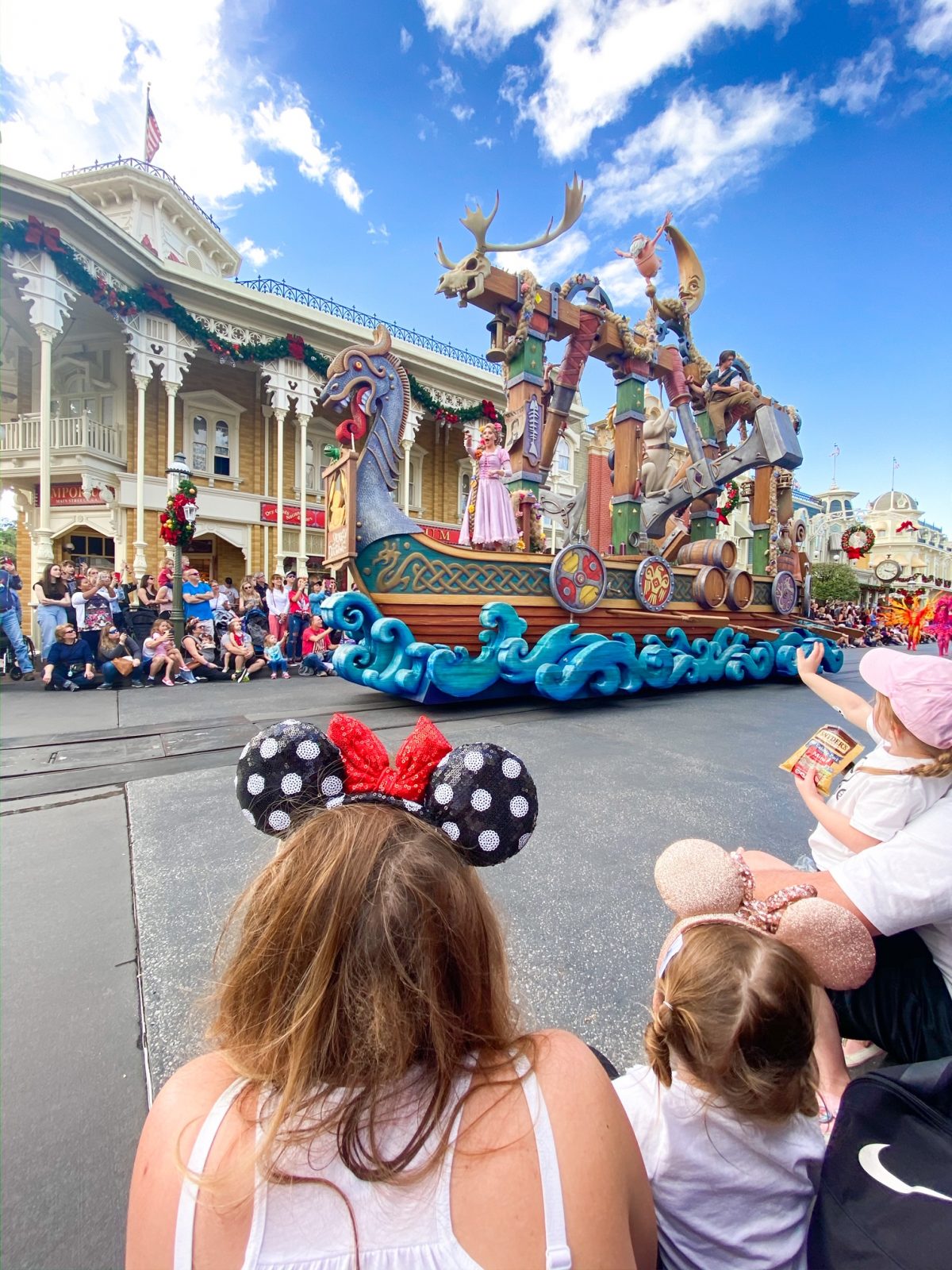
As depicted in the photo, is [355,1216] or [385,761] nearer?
[355,1216]

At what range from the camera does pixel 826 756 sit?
65.4 inches

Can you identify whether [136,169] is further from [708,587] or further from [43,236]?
[708,587]

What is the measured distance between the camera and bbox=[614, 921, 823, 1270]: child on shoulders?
879mm

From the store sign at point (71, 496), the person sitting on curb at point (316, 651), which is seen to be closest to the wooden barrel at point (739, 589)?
the person sitting on curb at point (316, 651)

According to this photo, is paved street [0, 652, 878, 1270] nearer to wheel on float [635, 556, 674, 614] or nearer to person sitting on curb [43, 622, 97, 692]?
person sitting on curb [43, 622, 97, 692]

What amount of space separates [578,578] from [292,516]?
39.6ft

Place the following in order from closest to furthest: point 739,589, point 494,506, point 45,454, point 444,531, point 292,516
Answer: point 494,506 → point 739,589 → point 45,454 → point 292,516 → point 444,531

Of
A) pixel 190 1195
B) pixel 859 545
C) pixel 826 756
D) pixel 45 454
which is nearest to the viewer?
pixel 190 1195

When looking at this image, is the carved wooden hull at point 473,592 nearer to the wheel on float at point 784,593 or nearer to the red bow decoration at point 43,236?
the wheel on float at point 784,593

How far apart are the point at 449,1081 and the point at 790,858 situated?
250 centimetres

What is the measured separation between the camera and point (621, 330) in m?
7.54

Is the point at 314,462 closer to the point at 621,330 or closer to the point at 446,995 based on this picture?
the point at 621,330

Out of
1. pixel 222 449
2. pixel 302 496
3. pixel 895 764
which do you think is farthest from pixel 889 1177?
pixel 222 449

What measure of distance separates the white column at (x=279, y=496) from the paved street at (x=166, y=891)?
35.6 feet
